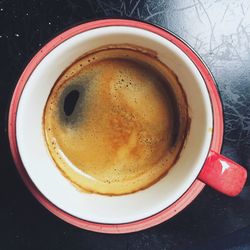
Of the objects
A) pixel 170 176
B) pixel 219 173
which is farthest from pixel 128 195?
pixel 219 173

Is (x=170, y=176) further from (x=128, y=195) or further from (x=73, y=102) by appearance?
(x=73, y=102)

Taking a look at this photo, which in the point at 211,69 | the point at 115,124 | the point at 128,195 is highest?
the point at 211,69

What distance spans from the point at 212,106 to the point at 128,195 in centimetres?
24

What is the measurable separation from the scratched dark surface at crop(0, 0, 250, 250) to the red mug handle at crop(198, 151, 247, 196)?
10 cm

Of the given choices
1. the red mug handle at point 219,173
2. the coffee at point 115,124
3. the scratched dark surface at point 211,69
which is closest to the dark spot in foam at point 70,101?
the coffee at point 115,124

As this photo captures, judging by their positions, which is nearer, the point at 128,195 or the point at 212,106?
the point at 212,106

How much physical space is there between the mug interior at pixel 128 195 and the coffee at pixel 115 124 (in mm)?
47

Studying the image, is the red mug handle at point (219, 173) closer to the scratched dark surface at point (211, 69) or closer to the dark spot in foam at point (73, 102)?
the scratched dark surface at point (211, 69)

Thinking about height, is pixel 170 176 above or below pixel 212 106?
below

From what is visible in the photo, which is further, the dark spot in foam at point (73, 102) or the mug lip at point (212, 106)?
the dark spot in foam at point (73, 102)

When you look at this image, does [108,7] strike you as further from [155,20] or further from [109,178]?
[109,178]

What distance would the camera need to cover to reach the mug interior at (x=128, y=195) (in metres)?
0.74

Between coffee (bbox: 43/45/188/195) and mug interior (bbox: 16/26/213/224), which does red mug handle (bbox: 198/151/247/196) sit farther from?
coffee (bbox: 43/45/188/195)

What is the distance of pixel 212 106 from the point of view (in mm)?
753
